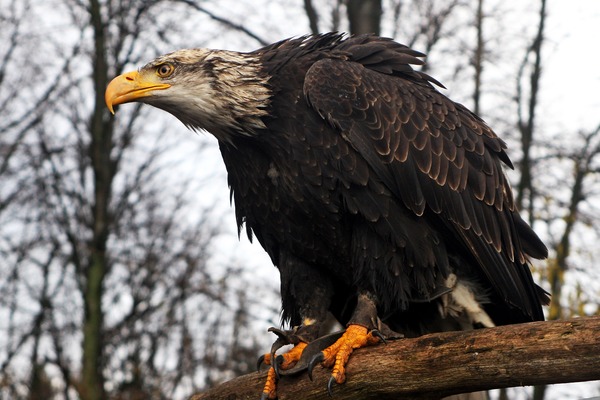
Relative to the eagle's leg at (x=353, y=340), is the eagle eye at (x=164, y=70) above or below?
above

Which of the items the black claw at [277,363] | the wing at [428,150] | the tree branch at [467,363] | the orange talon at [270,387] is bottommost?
the tree branch at [467,363]

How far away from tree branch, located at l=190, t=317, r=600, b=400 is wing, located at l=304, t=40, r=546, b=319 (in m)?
0.99

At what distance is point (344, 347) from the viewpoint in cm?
441

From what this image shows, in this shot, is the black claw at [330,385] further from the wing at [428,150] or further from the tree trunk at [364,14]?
the tree trunk at [364,14]

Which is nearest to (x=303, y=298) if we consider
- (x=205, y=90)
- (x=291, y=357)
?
(x=291, y=357)

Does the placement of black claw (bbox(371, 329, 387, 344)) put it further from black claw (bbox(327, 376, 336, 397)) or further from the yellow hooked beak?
the yellow hooked beak

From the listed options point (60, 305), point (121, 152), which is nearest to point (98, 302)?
point (121, 152)

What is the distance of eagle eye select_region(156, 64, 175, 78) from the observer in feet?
16.2

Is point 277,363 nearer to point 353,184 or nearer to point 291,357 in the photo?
point 291,357

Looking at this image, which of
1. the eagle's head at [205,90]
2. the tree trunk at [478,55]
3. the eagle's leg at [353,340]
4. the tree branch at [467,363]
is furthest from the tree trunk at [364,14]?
the tree branch at [467,363]

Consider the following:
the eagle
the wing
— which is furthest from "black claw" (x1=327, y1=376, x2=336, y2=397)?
the wing

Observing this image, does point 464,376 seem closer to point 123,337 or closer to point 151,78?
point 151,78

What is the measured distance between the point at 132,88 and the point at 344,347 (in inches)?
75.2

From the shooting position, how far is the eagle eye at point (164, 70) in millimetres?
4945
